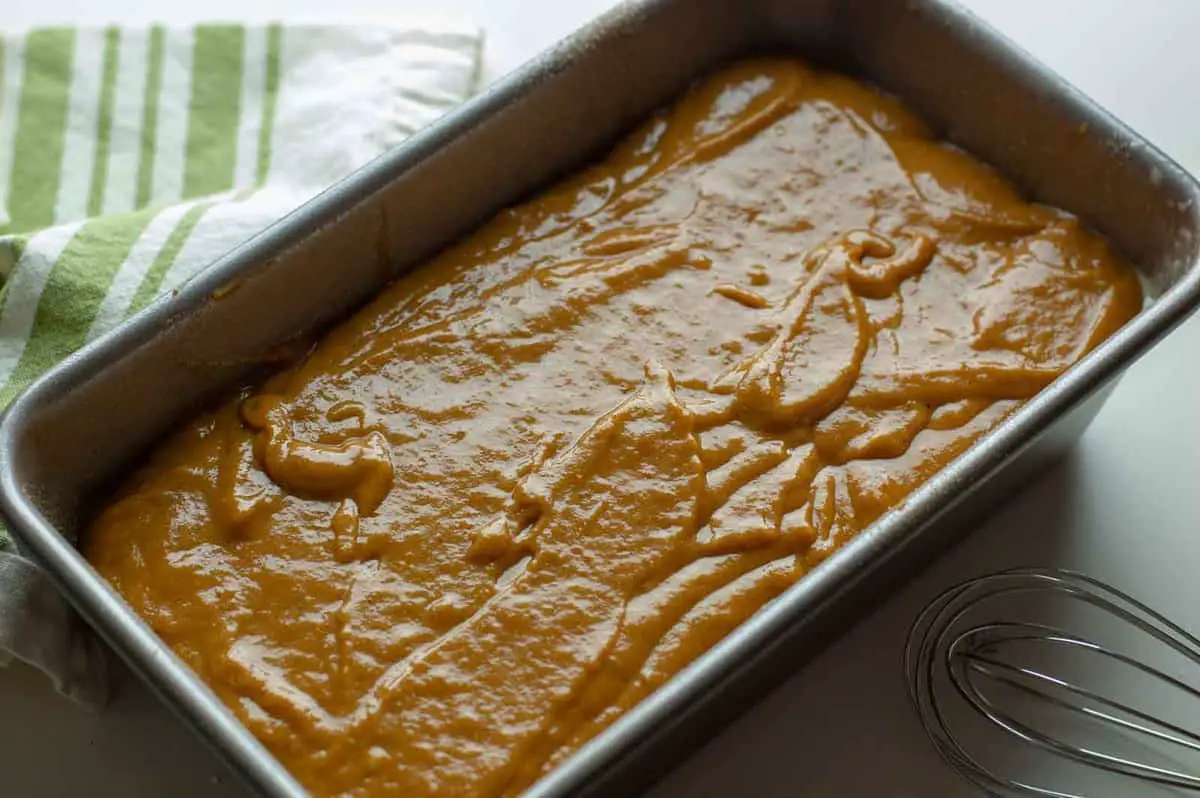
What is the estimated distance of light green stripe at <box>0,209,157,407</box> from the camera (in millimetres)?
1640

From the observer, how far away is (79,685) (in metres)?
1.50

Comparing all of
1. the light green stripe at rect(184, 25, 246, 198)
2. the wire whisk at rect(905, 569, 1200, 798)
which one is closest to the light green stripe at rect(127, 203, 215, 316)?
the light green stripe at rect(184, 25, 246, 198)

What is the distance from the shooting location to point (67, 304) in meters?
1.66

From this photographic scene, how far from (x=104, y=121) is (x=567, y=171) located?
0.62m

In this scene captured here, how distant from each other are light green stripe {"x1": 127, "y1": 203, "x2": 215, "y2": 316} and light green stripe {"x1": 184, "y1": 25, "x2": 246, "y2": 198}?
0.14m

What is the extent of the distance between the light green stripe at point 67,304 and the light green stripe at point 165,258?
0.12 ft

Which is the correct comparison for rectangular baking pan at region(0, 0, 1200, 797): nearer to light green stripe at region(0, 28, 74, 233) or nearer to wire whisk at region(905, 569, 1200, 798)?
wire whisk at region(905, 569, 1200, 798)

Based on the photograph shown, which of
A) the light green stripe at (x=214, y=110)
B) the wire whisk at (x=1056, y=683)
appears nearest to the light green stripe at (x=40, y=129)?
the light green stripe at (x=214, y=110)

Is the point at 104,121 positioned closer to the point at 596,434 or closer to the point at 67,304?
the point at 67,304

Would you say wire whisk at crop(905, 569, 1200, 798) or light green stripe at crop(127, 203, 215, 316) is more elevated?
wire whisk at crop(905, 569, 1200, 798)

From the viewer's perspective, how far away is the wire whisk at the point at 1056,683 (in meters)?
1.51

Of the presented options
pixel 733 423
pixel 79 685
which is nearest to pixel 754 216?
pixel 733 423

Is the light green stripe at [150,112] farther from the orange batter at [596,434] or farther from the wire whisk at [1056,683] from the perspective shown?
the wire whisk at [1056,683]

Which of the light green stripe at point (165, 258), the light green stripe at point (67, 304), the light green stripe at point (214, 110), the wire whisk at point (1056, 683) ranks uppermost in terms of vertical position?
the wire whisk at point (1056, 683)
